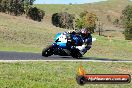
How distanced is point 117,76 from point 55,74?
7.34 m

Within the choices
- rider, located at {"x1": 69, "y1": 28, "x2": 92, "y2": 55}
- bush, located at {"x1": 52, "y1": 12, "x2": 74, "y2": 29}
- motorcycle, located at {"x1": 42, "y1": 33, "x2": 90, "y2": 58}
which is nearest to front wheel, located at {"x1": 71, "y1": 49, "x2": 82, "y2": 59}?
motorcycle, located at {"x1": 42, "y1": 33, "x2": 90, "y2": 58}

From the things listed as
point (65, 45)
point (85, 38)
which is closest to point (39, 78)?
point (85, 38)

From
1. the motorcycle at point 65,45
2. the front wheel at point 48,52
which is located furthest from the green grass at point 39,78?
the front wheel at point 48,52

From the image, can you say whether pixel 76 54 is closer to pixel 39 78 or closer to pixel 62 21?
pixel 39 78

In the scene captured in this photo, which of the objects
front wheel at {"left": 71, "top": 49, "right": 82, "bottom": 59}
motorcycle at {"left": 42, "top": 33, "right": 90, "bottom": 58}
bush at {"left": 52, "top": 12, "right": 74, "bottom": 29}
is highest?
motorcycle at {"left": 42, "top": 33, "right": 90, "bottom": 58}

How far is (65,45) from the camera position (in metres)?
23.6

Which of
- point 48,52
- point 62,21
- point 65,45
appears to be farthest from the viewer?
point 62,21

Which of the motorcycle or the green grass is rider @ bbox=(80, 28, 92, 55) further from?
the green grass

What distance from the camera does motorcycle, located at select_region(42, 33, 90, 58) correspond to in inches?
910

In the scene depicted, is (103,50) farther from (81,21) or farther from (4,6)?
(81,21)

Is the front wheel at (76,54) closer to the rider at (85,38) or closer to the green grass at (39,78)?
the rider at (85,38)

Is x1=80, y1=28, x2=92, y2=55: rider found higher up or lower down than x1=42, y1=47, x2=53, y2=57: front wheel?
higher up

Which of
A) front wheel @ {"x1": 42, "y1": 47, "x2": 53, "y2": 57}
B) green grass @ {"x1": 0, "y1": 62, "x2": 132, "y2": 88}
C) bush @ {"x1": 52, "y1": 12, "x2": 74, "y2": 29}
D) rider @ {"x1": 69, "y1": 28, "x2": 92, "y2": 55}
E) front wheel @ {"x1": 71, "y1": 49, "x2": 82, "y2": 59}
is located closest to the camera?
green grass @ {"x1": 0, "y1": 62, "x2": 132, "y2": 88}

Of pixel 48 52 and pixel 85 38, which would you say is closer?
pixel 85 38
